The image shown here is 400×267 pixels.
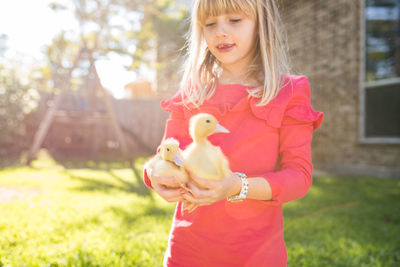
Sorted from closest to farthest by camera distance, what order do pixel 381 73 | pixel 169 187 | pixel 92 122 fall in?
pixel 169 187
pixel 381 73
pixel 92 122

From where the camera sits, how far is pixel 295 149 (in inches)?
52.8

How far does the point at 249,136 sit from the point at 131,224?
2931 mm

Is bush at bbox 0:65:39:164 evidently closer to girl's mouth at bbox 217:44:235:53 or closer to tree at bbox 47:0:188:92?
tree at bbox 47:0:188:92

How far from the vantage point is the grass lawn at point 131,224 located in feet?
9.61

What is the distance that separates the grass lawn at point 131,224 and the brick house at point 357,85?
133 cm

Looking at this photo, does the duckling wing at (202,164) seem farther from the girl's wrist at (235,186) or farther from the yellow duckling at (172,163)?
the girl's wrist at (235,186)

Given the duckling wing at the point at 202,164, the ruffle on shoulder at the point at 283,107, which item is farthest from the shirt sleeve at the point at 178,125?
the duckling wing at the point at 202,164

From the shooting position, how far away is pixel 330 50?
841 centimetres

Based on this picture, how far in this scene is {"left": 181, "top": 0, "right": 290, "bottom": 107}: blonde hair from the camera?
139 cm

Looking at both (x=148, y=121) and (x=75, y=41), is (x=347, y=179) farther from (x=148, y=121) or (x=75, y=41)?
(x=75, y=41)

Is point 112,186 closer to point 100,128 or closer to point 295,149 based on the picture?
point 295,149

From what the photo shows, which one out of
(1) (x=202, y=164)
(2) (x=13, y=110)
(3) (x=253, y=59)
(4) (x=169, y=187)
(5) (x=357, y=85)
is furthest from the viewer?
(2) (x=13, y=110)

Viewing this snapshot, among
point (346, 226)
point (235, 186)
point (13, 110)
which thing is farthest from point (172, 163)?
point (13, 110)

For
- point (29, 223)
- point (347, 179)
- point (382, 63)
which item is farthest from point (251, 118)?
point (382, 63)
